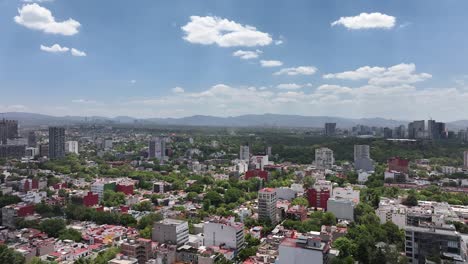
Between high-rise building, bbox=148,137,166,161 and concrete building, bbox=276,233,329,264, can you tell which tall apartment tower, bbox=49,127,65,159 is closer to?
high-rise building, bbox=148,137,166,161

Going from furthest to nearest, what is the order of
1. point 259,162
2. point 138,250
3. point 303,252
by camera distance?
point 259,162, point 138,250, point 303,252

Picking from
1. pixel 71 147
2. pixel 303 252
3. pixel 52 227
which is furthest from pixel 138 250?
pixel 71 147

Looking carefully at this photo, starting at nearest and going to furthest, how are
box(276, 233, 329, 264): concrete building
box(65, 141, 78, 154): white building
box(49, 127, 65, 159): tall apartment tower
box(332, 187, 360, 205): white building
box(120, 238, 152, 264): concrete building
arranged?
1. box(276, 233, 329, 264): concrete building
2. box(120, 238, 152, 264): concrete building
3. box(332, 187, 360, 205): white building
4. box(49, 127, 65, 159): tall apartment tower
5. box(65, 141, 78, 154): white building

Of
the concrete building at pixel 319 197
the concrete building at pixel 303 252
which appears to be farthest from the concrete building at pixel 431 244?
the concrete building at pixel 319 197

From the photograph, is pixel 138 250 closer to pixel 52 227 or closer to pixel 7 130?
pixel 52 227

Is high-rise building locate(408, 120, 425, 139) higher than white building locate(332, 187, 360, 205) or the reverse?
higher

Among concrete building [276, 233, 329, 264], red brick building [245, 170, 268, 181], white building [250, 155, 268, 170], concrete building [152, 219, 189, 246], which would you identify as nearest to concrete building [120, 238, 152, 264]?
concrete building [152, 219, 189, 246]

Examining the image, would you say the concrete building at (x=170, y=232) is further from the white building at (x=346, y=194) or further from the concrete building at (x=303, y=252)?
the white building at (x=346, y=194)
